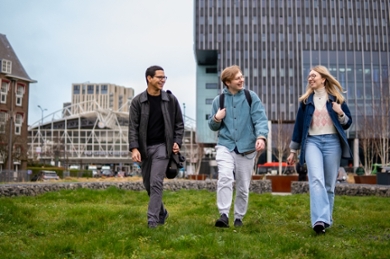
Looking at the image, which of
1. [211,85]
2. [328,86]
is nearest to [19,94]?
[211,85]

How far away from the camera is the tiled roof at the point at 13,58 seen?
58897 millimetres

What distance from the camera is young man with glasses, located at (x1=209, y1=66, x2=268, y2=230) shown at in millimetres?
6277

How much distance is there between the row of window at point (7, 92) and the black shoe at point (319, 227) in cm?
5642

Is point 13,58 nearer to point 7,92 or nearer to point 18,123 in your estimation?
point 7,92

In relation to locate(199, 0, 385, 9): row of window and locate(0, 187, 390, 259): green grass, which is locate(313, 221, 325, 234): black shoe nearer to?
locate(0, 187, 390, 259): green grass

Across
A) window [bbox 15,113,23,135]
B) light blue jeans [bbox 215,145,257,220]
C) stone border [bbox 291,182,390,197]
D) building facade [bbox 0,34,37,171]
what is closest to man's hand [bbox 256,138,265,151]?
light blue jeans [bbox 215,145,257,220]

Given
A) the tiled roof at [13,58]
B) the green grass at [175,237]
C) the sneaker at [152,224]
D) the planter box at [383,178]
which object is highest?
the tiled roof at [13,58]

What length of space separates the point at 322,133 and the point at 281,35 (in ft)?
253

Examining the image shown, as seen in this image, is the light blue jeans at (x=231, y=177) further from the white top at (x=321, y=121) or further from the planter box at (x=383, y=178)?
the planter box at (x=383, y=178)

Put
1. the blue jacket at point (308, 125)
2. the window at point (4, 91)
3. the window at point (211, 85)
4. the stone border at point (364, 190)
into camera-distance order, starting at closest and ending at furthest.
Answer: the blue jacket at point (308, 125) → the stone border at point (364, 190) → the window at point (4, 91) → the window at point (211, 85)

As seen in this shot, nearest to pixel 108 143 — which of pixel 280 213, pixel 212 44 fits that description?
pixel 212 44

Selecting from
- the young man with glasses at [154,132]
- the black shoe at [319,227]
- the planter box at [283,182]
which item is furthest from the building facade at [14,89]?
the black shoe at [319,227]

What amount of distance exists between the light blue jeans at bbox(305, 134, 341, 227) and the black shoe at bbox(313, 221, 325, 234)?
28cm

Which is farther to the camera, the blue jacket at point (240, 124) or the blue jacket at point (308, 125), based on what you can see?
the blue jacket at point (240, 124)
